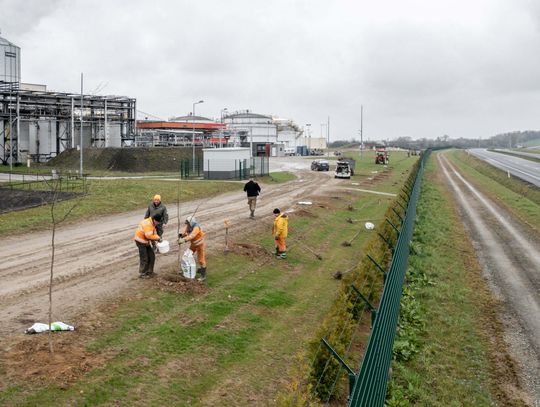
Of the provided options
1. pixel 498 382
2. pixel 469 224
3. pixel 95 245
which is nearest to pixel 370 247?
pixel 498 382

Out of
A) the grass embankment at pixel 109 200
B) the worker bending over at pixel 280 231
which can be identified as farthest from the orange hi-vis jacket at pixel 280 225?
the grass embankment at pixel 109 200

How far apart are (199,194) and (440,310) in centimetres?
2630

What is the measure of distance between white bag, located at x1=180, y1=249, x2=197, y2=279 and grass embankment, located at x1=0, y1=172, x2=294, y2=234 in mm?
10617

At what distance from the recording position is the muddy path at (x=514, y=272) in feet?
36.1

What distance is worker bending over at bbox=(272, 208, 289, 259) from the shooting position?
18.0 meters

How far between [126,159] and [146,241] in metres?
48.8

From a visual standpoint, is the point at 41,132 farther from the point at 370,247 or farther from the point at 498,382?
the point at 498,382

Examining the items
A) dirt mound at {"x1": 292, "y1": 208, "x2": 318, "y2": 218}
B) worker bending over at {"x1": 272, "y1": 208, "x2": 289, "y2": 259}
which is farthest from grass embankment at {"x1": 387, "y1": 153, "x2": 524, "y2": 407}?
dirt mound at {"x1": 292, "y1": 208, "x2": 318, "y2": 218}

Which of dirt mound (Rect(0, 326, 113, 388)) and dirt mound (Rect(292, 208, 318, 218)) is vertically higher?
dirt mound (Rect(292, 208, 318, 218))

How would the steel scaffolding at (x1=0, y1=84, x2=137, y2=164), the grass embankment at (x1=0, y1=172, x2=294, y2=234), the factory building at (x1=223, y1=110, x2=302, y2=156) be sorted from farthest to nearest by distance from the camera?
the factory building at (x1=223, y1=110, x2=302, y2=156), the steel scaffolding at (x1=0, y1=84, x2=137, y2=164), the grass embankment at (x1=0, y1=172, x2=294, y2=234)

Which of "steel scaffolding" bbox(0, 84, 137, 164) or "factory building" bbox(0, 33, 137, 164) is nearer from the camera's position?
"steel scaffolding" bbox(0, 84, 137, 164)

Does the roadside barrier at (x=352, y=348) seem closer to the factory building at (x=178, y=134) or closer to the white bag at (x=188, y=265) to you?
the white bag at (x=188, y=265)

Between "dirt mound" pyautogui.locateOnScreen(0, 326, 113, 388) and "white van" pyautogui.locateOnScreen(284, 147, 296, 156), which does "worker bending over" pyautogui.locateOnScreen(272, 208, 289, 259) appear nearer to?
"dirt mound" pyautogui.locateOnScreen(0, 326, 113, 388)

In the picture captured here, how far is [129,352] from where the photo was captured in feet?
33.8
